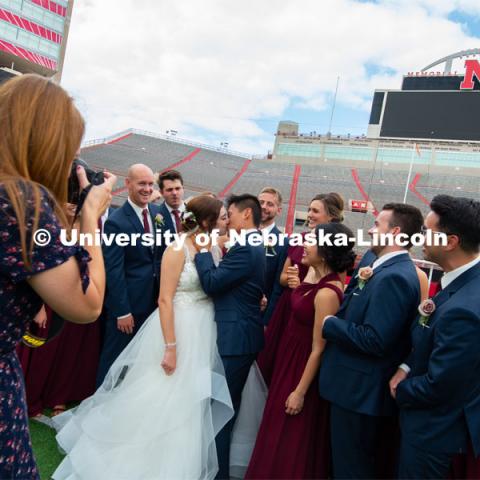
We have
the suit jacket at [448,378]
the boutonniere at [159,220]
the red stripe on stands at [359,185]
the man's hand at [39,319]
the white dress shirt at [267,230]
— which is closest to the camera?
the man's hand at [39,319]

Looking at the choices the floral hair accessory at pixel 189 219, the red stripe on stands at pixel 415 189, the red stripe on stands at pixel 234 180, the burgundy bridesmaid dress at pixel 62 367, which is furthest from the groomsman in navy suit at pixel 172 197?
the red stripe on stands at pixel 415 189

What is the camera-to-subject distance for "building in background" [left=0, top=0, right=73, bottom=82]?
30062 millimetres

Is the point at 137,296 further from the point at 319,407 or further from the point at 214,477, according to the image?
the point at 319,407

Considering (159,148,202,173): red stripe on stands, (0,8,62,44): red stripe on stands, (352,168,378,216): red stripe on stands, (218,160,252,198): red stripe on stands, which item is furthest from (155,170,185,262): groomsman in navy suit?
(0,8,62,44): red stripe on stands

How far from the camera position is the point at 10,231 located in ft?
3.09

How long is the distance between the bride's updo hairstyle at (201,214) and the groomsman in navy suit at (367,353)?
0.93 m

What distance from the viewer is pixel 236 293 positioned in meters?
2.54

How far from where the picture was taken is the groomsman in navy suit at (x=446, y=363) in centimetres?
168

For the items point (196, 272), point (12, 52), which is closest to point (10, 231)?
point (196, 272)

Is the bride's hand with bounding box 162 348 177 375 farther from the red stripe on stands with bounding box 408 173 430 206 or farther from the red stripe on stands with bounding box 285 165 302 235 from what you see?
the red stripe on stands with bounding box 408 173 430 206

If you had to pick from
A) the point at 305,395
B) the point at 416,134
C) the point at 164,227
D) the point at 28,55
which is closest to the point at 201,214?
the point at 164,227

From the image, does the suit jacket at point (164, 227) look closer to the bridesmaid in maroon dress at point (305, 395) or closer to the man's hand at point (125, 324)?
the man's hand at point (125, 324)

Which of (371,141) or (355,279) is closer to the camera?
(355,279)

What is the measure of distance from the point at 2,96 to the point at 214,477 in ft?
7.82
